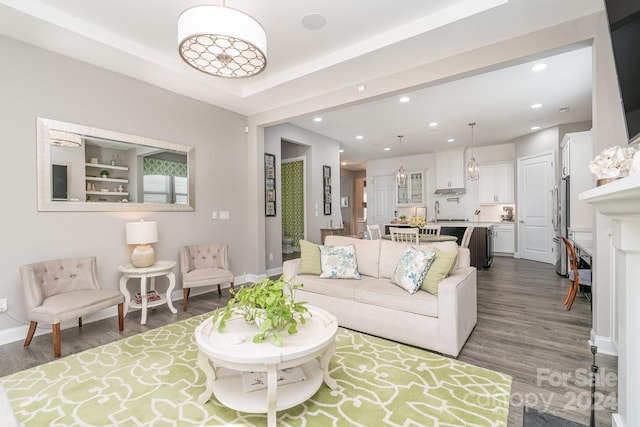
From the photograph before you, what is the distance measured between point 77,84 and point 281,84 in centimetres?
228

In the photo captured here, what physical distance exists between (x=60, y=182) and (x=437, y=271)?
12.9ft

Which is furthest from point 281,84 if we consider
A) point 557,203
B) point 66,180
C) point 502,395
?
point 557,203

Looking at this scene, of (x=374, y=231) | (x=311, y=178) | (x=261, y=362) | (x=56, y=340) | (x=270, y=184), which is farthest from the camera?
(x=311, y=178)

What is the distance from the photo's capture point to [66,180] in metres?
3.17

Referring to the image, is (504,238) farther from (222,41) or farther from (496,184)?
(222,41)

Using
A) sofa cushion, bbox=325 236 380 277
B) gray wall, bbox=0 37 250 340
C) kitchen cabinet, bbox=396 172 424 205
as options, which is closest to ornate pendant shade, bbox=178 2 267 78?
gray wall, bbox=0 37 250 340

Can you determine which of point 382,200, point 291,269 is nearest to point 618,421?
point 291,269

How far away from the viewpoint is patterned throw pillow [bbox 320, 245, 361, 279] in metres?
3.26

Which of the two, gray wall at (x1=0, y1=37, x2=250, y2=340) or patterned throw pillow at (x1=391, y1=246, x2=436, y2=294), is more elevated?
gray wall at (x1=0, y1=37, x2=250, y2=340)

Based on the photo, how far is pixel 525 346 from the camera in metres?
2.61

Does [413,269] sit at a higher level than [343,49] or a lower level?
lower

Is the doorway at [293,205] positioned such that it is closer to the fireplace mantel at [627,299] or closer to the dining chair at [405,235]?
the dining chair at [405,235]

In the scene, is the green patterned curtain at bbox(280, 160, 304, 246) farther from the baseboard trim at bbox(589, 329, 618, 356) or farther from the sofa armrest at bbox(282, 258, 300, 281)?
the baseboard trim at bbox(589, 329, 618, 356)

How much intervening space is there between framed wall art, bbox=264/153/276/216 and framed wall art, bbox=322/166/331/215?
1.62 m
